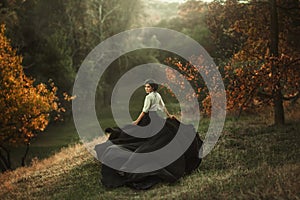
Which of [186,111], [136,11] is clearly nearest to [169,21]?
[136,11]

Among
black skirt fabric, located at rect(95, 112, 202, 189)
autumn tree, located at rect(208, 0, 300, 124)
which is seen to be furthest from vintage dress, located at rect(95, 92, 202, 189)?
autumn tree, located at rect(208, 0, 300, 124)

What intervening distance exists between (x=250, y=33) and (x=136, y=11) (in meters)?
27.2

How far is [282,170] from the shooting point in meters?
8.31

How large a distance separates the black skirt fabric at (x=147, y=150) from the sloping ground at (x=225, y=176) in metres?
0.31

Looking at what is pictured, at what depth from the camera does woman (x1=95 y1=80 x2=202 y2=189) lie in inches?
386

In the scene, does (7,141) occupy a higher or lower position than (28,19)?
lower

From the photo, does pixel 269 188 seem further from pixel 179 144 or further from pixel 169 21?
pixel 169 21

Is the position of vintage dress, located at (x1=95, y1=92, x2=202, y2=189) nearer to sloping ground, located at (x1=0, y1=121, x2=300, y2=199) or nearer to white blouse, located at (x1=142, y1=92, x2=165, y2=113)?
white blouse, located at (x1=142, y1=92, x2=165, y2=113)

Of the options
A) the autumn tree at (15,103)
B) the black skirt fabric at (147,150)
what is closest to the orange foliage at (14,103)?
the autumn tree at (15,103)

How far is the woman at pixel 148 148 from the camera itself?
9.80 metres

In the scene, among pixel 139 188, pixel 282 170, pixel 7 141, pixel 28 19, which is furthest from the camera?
pixel 28 19

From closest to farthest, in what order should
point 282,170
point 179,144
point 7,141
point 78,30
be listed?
point 282,170
point 179,144
point 7,141
point 78,30

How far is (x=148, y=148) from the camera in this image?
1015cm

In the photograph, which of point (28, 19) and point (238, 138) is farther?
point (28, 19)
